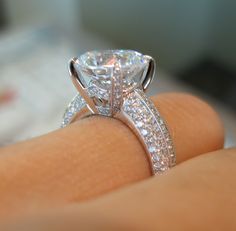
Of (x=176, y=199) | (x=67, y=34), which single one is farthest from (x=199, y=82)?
(x=176, y=199)

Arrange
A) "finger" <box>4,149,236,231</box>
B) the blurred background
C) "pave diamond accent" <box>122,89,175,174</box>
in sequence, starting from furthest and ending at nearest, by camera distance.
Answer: the blurred background < "pave diamond accent" <box>122,89,175,174</box> < "finger" <box>4,149,236,231</box>

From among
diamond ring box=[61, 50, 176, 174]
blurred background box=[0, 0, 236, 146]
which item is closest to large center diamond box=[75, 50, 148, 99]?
diamond ring box=[61, 50, 176, 174]

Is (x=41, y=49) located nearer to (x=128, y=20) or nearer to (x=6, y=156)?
(x=128, y=20)

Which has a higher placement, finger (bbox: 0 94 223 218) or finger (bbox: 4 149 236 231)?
finger (bbox: 4 149 236 231)

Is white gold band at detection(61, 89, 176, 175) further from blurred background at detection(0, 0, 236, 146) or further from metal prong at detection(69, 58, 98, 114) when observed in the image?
blurred background at detection(0, 0, 236, 146)

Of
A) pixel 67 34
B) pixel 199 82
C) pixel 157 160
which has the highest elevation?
pixel 157 160

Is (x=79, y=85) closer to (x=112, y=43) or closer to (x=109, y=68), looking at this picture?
(x=109, y=68)

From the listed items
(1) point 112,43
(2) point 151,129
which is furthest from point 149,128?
(1) point 112,43
